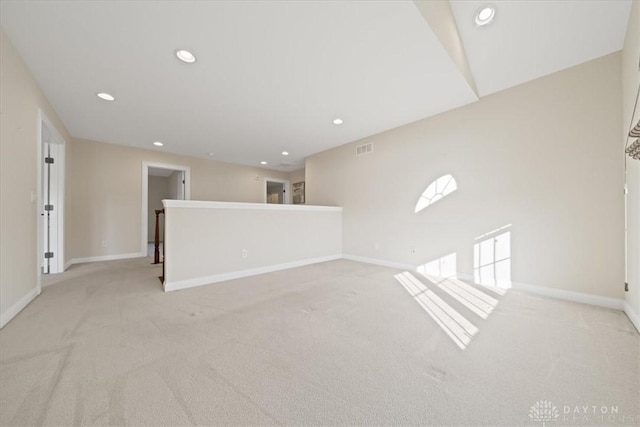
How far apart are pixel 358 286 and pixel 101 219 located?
17.6ft

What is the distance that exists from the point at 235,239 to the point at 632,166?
4284mm

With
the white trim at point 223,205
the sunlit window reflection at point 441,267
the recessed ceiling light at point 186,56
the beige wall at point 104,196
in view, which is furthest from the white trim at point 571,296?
the beige wall at point 104,196

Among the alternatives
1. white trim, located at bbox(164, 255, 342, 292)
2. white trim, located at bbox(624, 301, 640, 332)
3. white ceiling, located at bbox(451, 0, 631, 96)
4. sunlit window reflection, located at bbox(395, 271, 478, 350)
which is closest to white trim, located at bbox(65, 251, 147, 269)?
white trim, located at bbox(164, 255, 342, 292)

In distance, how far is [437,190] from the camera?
351 cm

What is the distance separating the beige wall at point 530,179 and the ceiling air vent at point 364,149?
0.43 meters

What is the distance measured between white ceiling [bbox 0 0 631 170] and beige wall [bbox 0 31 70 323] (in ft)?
0.86

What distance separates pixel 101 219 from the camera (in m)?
4.63

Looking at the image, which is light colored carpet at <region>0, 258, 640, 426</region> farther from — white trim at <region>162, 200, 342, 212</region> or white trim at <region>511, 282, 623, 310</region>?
white trim at <region>162, 200, 342, 212</region>

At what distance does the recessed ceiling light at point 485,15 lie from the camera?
7.17 ft

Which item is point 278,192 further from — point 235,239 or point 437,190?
point 437,190

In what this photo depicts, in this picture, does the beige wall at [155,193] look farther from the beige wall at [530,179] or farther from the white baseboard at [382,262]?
the beige wall at [530,179]

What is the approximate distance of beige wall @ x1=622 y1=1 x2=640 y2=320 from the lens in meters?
1.79

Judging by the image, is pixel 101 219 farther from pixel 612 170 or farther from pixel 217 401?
pixel 612 170

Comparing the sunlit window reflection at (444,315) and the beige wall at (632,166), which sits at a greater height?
the beige wall at (632,166)
